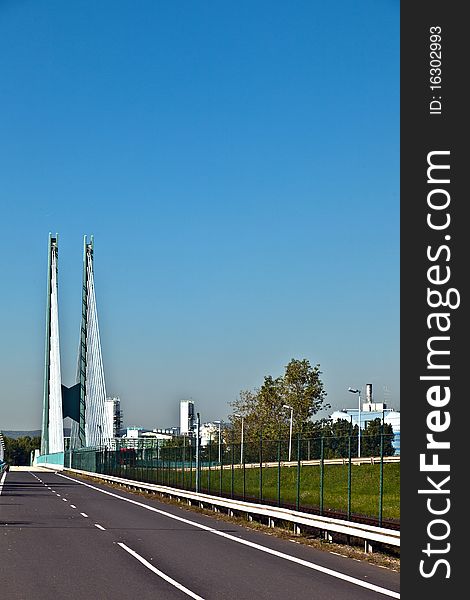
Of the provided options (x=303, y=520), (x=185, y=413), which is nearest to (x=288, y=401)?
(x=185, y=413)

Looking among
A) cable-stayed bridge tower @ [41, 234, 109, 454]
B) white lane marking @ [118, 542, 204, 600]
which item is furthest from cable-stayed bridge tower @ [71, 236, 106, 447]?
white lane marking @ [118, 542, 204, 600]

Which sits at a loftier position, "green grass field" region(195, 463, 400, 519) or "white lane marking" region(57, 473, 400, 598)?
"white lane marking" region(57, 473, 400, 598)

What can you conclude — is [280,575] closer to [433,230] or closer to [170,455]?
[433,230]

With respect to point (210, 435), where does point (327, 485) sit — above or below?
below

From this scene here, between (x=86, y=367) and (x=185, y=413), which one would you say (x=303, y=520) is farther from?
(x=185, y=413)

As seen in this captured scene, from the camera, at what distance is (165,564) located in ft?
62.2

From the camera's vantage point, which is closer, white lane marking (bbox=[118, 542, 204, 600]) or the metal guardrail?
white lane marking (bbox=[118, 542, 204, 600])

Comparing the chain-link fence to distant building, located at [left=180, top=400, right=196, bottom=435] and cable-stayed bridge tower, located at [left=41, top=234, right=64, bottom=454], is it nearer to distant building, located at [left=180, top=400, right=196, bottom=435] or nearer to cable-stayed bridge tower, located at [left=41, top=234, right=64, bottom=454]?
cable-stayed bridge tower, located at [left=41, top=234, right=64, bottom=454]

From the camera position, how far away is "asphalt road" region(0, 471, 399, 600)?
15.5 m

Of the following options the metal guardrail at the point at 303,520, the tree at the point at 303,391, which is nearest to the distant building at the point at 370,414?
the tree at the point at 303,391

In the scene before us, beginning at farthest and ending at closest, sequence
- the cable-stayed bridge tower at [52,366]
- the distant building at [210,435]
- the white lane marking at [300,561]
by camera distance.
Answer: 1. the cable-stayed bridge tower at [52,366]
2. the distant building at [210,435]
3. the white lane marking at [300,561]

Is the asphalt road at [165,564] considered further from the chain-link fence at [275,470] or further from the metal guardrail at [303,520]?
the chain-link fence at [275,470]

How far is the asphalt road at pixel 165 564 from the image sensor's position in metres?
15.5

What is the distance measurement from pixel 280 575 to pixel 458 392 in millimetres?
6359
